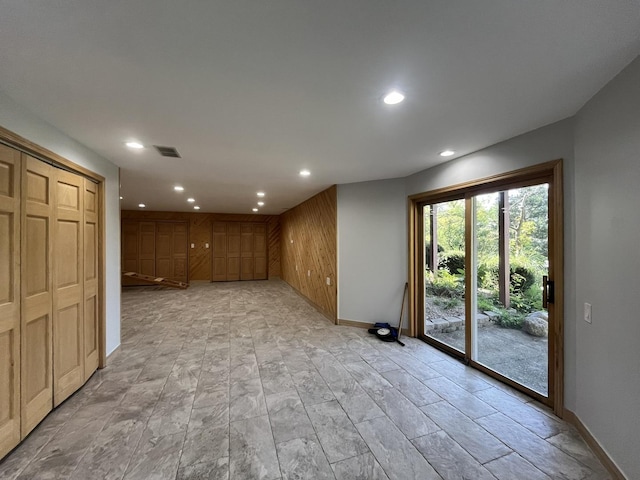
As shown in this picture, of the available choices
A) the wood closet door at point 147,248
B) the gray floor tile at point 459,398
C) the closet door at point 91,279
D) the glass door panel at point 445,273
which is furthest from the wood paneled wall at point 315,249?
the wood closet door at point 147,248

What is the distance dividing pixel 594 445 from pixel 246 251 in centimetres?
887

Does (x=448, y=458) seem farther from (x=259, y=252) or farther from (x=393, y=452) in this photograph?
(x=259, y=252)

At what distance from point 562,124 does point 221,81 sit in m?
2.62

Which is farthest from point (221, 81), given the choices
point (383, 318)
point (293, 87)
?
point (383, 318)

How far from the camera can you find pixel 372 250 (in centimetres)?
428

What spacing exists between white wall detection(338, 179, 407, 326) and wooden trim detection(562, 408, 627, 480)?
2156 mm

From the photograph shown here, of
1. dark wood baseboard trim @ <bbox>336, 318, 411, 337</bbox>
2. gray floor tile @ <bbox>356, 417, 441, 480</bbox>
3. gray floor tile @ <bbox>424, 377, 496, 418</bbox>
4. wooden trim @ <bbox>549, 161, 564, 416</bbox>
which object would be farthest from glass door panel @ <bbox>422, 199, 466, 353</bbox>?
Answer: gray floor tile @ <bbox>356, 417, 441, 480</bbox>

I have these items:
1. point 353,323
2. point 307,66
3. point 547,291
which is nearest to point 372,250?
point 353,323

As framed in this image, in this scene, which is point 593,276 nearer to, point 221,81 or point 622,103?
point 622,103

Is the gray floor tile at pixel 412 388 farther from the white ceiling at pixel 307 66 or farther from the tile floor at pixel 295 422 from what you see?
the white ceiling at pixel 307 66

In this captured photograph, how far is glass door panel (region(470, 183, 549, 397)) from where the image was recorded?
2402mm

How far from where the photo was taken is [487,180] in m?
2.70

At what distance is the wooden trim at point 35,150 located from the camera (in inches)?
68.1

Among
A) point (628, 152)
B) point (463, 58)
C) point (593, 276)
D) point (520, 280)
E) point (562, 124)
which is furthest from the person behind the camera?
point (520, 280)
